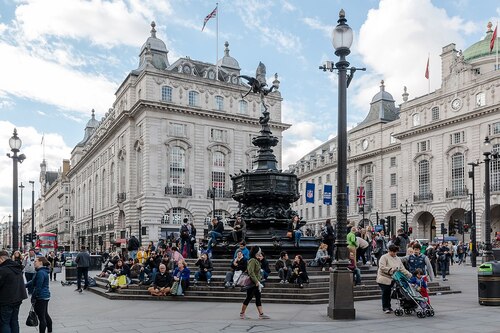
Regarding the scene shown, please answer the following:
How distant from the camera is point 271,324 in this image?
1166 cm

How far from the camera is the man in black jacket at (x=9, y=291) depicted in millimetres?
8352

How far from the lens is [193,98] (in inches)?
2436

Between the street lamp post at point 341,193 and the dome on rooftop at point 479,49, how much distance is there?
5851 centimetres

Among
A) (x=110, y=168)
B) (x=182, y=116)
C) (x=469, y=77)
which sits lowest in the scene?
(x=110, y=168)

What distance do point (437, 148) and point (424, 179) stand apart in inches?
185

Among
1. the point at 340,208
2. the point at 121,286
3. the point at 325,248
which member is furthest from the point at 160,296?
the point at 340,208

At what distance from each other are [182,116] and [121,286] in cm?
4383

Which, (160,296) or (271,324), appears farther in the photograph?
(160,296)

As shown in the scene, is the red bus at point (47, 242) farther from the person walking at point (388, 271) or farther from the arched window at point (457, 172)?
the person walking at point (388, 271)

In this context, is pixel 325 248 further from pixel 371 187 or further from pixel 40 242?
pixel 371 187

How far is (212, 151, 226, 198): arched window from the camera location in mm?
63188

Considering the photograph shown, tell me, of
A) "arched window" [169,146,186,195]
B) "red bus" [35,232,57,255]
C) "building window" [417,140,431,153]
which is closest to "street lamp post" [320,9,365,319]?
"arched window" [169,146,186,195]

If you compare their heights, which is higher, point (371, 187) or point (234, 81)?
point (234, 81)

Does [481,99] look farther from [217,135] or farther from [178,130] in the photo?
[178,130]
